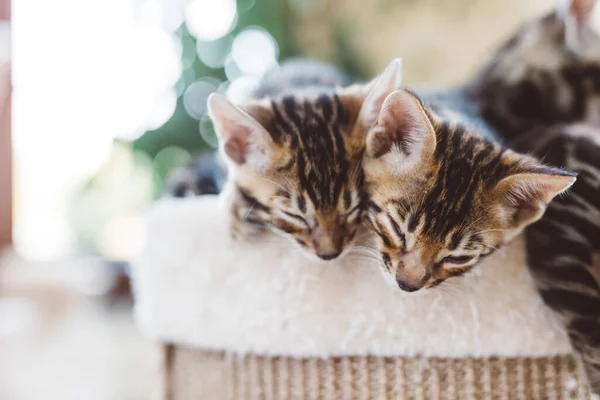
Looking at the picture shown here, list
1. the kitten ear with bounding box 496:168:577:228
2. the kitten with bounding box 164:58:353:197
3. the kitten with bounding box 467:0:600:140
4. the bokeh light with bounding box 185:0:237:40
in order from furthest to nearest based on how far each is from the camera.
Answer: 1. the bokeh light with bounding box 185:0:237:40
2. the kitten with bounding box 467:0:600:140
3. the kitten with bounding box 164:58:353:197
4. the kitten ear with bounding box 496:168:577:228

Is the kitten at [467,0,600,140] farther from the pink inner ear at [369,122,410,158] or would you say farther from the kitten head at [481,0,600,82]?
the pink inner ear at [369,122,410,158]

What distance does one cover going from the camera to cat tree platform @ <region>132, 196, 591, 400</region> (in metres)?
0.94

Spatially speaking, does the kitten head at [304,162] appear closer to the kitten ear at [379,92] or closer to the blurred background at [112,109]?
the kitten ear at [379,92]

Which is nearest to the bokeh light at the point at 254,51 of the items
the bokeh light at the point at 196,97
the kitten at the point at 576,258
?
the bokeh light at the point at 196,97

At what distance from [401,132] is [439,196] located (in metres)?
0.12

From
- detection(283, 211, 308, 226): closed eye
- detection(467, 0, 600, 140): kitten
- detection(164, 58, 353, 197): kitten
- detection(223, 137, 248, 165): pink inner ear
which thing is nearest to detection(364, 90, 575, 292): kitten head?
detection(283, 211, 308, 226): closed eye

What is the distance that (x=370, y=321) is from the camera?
96 centimetres

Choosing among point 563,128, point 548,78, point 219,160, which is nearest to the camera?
point 563,128

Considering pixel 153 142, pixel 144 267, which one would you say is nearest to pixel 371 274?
pixel 144 267

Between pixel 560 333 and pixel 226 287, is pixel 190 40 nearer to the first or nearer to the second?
pixel 226 287

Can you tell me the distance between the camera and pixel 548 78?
148 centimetres

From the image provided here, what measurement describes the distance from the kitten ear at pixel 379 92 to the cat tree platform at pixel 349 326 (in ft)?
0.80

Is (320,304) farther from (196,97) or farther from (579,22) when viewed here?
(196,97)

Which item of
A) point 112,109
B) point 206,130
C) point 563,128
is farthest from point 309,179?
point 112,109
